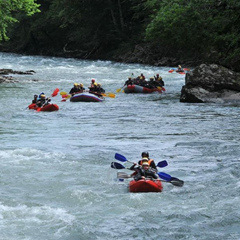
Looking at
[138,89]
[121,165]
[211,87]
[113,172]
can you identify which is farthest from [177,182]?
[138,89]

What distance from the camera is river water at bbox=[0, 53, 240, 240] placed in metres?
7.94

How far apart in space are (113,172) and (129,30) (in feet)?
127

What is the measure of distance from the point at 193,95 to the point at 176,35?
373 cm

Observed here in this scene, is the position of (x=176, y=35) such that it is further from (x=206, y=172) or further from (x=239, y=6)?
(x=206, y=172)

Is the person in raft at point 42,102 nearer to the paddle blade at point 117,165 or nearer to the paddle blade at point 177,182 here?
the paddle blade at point 117,165

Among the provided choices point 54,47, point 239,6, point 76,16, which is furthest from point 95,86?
point 54,47

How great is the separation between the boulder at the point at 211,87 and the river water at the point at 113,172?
0.79 meters

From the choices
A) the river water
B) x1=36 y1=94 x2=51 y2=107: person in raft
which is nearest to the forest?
the river water

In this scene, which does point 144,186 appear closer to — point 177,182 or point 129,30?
point 177,182

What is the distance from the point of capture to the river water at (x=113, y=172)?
26.0ft

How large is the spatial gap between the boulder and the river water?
2.58ft

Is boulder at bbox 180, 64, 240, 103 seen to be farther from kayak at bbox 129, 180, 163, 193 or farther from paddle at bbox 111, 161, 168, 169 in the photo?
kayak at bbox 129, 180, 163, 193

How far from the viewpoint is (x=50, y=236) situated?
7.66 meters

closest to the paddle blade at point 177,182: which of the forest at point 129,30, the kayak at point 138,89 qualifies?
the forest at point 129,30
